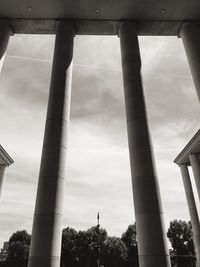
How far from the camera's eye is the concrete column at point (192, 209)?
6512 cm

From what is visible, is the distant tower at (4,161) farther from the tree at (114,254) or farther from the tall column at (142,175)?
the tree at (114,254)

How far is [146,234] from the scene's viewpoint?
74.8ft

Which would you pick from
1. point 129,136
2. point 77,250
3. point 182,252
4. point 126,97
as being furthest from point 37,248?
point 182,252

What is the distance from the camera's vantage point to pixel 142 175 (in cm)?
2580

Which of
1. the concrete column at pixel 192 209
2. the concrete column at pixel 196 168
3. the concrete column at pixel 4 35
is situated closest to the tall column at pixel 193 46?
the concrete column at pixel 4 35

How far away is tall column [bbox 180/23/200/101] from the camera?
119 feet

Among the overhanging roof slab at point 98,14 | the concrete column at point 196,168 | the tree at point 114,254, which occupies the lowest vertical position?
the tree at point 114,254

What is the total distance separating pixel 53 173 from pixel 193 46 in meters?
31.8

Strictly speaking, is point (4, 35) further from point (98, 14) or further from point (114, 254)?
point (114, 254)

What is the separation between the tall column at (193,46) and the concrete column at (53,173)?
20479 mm

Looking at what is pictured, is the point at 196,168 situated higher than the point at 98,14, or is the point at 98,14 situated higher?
the point at 98,14

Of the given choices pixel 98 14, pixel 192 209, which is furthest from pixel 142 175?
pixel 192 209

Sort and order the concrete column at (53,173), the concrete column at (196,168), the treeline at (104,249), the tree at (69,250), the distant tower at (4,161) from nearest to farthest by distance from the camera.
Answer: the concrete column at (53,173), the distant tower at (4,161), the concrete column at (196,168), the tree at (69,250), the treeline at (104,249)

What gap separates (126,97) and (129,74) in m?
3.89
